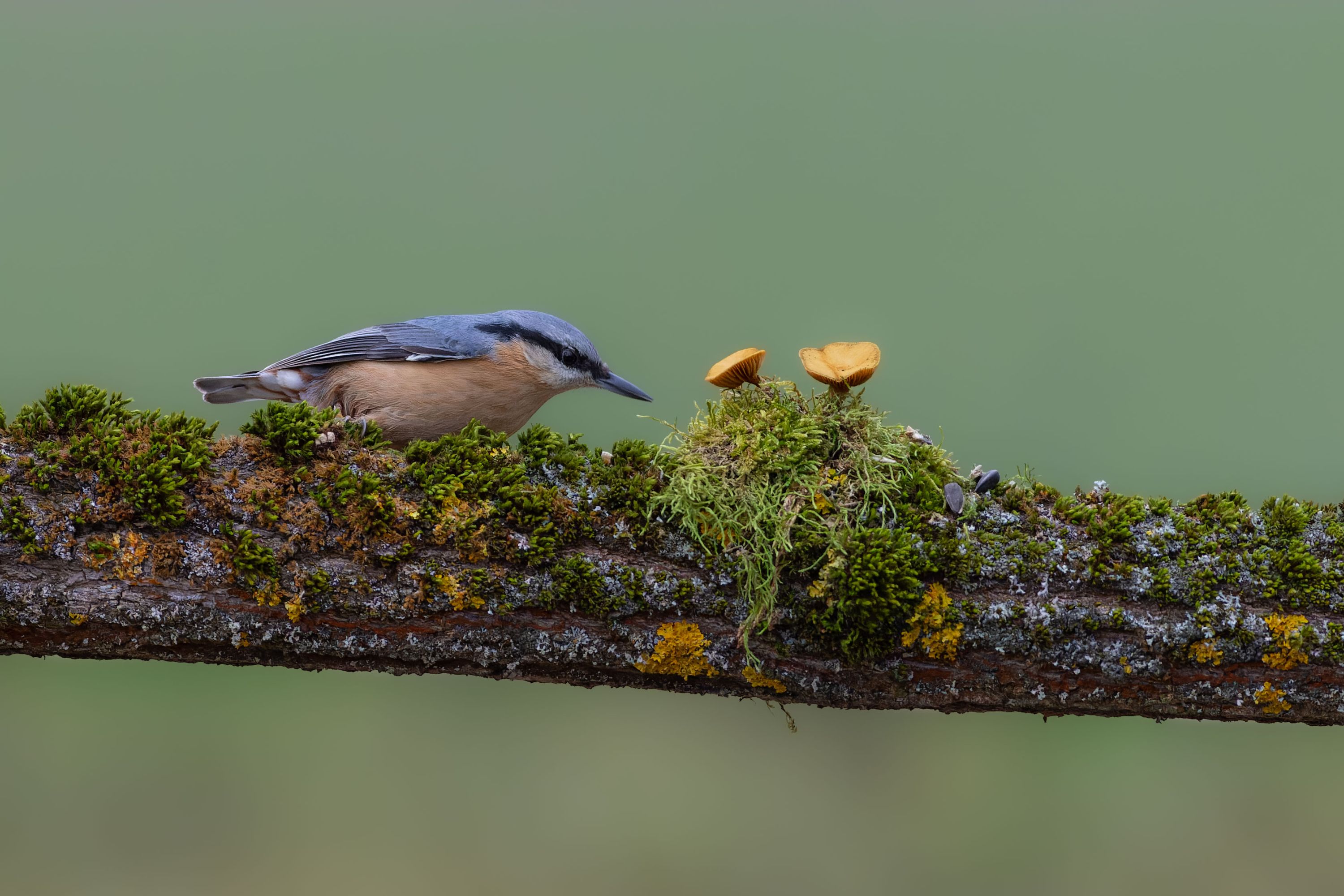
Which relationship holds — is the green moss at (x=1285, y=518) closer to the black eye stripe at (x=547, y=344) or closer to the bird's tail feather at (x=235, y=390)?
the black eye stripe at (x=547, y=344)

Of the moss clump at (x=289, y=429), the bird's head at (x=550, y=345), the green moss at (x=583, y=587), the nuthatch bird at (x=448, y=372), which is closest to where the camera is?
the green moss at (x=583, y=587)

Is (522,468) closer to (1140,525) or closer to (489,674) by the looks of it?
(489,674)

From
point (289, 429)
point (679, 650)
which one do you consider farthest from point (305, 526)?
point (679, 650)

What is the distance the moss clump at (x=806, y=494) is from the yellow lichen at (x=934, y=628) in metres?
0.05

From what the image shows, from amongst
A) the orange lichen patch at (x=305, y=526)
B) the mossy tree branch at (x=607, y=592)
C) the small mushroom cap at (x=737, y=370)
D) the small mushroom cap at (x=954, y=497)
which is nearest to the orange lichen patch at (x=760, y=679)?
the mossy tree branch at (x=607, y=592)

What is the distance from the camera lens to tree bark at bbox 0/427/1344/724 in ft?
9.83

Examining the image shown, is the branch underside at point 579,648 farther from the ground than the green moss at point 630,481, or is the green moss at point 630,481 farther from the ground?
the green moss at point 630,481

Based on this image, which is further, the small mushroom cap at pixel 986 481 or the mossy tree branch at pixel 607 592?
the small mushroom cap at pixel 986 481

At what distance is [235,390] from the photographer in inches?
183

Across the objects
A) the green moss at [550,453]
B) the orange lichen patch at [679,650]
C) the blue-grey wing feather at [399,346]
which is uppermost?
the blue-grey wing feather at [399,346]

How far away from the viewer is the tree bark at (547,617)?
300 cm

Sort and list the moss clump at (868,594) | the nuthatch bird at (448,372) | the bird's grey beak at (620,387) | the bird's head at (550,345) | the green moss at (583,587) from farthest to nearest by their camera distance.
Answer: the bird's grey beak at (620,387) → the bird's head at (550,345) → the nuthatch bird at (448,372) → the green moss at (583,587) → the moss clump at (868,594)

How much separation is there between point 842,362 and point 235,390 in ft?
10.2

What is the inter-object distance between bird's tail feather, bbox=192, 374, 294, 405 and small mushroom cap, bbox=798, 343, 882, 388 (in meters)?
2.68
